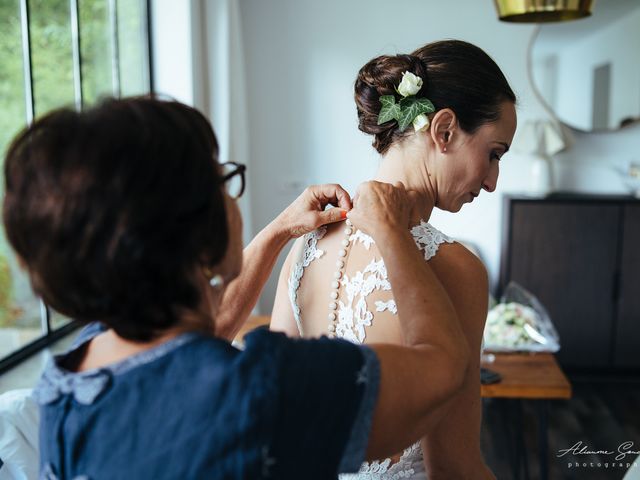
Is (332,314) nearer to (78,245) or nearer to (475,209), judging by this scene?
(78,245)

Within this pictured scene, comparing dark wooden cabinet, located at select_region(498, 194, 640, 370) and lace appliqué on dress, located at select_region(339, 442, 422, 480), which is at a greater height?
lace appliqué on dress, located at select_region(339, 442, 422, 480)

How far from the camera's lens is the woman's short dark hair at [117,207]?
754 mm

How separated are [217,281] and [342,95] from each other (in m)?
4.05

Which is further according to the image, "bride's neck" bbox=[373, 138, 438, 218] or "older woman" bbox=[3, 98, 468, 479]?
"bride's neck" bbox=[373, 138, 438, 218]

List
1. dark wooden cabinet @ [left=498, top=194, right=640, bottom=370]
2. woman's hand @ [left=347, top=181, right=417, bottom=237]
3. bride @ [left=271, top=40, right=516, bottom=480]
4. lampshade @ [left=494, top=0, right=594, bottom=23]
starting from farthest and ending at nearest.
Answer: dark wooden cabinet @ [left=498, top=194, right=640, bottom=370] → lampshade @ [left=494, top=0, right=594, bottom=23] → bride @ [left=271, top=40, right=516, bottom=480] → woman's hand @ [left=347, top=181, right=417, bottom=237]

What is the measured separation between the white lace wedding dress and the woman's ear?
157 mm

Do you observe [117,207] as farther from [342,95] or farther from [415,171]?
[342,95]

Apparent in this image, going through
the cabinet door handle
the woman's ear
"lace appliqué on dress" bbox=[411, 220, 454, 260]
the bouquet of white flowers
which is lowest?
the cabinet door handle

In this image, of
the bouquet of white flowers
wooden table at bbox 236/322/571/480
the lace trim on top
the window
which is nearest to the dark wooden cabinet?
the bouquet of white flowers

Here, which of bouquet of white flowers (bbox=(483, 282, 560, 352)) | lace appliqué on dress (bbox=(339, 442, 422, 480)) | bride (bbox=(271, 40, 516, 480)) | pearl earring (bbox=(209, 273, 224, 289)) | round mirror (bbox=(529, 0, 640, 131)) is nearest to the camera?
pearl earring (bbox=(209, 273, 224, 289))

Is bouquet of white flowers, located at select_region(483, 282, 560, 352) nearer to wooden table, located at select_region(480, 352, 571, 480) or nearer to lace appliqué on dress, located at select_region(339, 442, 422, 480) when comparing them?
wooden table, located at select_region(480, 352, 571, 480)

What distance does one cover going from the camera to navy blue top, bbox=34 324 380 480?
774 mm

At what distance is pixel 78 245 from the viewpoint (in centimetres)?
76

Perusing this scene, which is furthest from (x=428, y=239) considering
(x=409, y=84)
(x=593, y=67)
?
(x=593, y=67)
